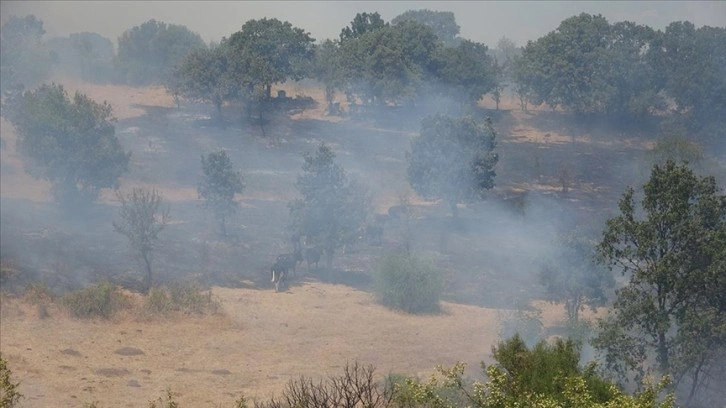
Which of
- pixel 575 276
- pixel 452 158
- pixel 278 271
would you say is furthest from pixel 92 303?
pixel 452 158

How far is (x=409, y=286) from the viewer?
4181cm

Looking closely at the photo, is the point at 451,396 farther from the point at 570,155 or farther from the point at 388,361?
the point at 570,155

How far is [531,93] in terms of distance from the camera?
8094 centimetres

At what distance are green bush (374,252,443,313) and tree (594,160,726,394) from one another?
16.4m

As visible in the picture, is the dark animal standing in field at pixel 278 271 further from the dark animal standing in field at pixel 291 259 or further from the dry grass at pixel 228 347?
the dry grass at pixel 228 347

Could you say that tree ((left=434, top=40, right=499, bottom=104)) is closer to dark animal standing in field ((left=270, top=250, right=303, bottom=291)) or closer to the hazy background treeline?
the hazy background treeline

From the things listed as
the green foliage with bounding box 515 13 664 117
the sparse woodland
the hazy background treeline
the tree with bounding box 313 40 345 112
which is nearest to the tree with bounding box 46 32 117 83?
the sparse woodland

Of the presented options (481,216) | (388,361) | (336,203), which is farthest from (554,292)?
(481,216)

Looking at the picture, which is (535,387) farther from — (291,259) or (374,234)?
(374,234)

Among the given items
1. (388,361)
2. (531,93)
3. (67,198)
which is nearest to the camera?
(388,361)

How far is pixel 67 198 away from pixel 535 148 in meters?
41.3

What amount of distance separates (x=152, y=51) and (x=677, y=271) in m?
80.3

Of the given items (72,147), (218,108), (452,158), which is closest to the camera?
(452,158)

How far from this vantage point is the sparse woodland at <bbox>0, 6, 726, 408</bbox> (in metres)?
25.9
